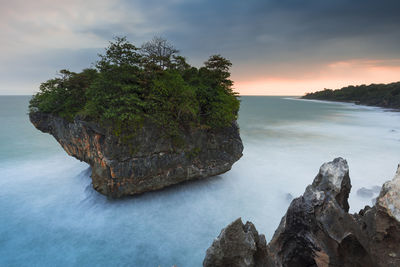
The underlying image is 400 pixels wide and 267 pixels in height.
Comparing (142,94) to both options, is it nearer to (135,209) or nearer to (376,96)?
(135,209)

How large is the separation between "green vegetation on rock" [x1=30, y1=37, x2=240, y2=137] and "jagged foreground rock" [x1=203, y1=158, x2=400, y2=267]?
7.60 metres

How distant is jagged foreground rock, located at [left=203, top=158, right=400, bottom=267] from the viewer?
13.8 ft

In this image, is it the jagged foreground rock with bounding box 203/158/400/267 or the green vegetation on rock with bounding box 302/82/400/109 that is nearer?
the jagged foreground rock with bounding box 203/158/400/267

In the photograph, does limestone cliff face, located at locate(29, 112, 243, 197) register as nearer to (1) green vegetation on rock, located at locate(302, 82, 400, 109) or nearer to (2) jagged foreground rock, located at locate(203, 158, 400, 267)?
(2) jagged foreground rock, located at locate(203, 158, 400, 267)

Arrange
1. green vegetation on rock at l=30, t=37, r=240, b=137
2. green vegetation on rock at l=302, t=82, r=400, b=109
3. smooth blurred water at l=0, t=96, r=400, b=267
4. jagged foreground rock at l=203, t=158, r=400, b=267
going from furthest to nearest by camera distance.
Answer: green vegetation on rock at l=302, t=82, r=400, b=109 → green vegetation on rock at l=30, t=37, r=240, b=137 → smooth blurred water at l=0, t=96, r=400, b=267 → jagged foreground rock at l=203, t=158, r=400, b=267

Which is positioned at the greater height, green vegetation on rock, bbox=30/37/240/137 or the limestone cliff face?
green vegetation on rock, bbox=30/37/240/137

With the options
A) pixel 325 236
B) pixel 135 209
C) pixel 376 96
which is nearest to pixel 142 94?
pixel 135 209

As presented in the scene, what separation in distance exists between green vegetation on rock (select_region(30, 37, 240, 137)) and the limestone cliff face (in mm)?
673

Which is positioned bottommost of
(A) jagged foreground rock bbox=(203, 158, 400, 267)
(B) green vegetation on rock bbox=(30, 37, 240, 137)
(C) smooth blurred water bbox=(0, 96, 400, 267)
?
(C) smooth blurred water bbox=(0, 96, 400, 267)

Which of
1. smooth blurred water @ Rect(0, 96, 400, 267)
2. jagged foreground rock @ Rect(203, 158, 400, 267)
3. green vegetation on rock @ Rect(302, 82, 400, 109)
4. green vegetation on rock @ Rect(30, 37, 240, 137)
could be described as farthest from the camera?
green vegetation on rock @ Rect(302, 82, 400, 109)

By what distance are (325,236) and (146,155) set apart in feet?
30.8

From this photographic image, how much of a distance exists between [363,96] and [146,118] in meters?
136

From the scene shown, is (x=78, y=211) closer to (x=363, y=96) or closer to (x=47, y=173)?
(x=47, y=173)

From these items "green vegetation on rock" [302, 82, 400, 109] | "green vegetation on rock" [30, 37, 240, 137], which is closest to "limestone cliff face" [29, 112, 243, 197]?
"green vegetation on rock" [30, 37, 240, 137]
